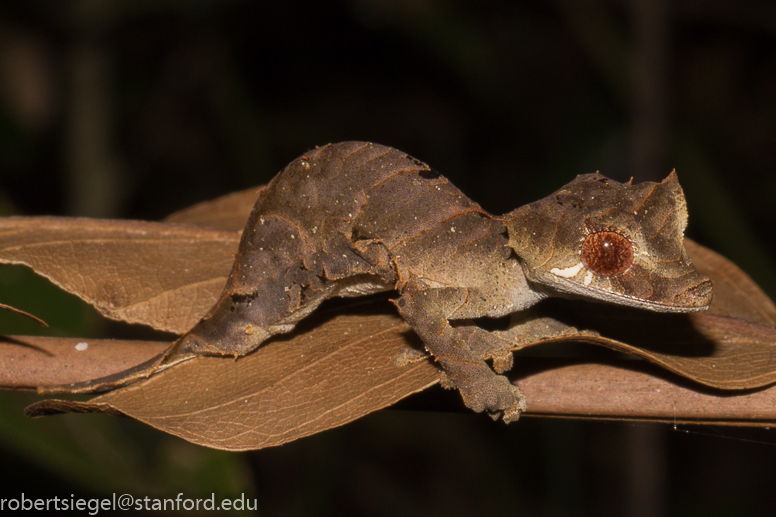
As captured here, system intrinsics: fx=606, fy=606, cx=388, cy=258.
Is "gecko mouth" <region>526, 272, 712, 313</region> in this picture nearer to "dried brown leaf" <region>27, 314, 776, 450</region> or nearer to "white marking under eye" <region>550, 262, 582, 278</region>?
"white marking under eye" <region>550, 262, 582, 278</region>

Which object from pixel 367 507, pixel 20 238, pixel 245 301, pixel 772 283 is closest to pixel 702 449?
pixel 772 283

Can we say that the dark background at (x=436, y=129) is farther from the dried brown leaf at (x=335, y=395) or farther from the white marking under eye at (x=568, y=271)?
the white marking under eye at (x=568, y=271)

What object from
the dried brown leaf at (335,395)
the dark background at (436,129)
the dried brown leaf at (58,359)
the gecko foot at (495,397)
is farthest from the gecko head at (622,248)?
the dark background at (436,129)

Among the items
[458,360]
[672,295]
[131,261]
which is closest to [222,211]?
[131,261]

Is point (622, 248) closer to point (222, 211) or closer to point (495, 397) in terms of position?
point (495, 397)

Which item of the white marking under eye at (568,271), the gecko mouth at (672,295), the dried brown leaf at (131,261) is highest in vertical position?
the dried brown leaf at (131,261)

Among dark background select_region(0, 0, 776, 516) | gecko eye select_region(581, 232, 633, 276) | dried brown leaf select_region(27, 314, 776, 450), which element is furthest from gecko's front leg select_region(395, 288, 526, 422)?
dark background select_region(0, 0, 776, 516)

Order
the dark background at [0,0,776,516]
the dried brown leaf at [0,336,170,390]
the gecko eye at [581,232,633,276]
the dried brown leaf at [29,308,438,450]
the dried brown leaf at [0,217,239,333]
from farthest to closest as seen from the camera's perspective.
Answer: the dark background at [0,0,776,516] < the dried brown leaf at [0,217,239,333] < the dried brown leaf at [0,336,170,390] < the gecko eye at [581,232,633,276] < the dried brown leaf at [29,308,438,450]
